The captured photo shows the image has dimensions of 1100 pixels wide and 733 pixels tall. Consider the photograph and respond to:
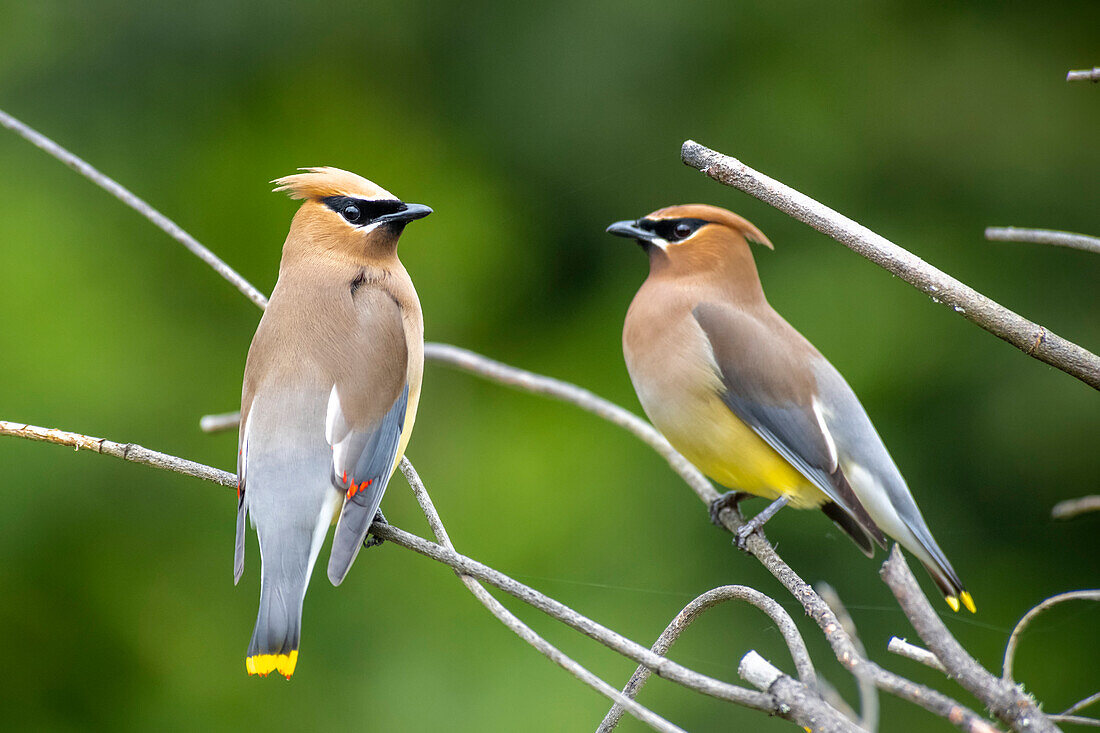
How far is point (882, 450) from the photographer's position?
256 centimetres

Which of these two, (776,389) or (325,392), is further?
(776,389)

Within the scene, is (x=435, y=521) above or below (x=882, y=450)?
above

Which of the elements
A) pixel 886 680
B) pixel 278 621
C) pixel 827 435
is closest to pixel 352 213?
pixel 278 621

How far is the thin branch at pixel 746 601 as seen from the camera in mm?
1207

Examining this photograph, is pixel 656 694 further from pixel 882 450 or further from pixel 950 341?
pixel 950 341

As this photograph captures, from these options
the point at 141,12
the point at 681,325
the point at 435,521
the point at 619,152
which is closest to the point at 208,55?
the point at 141,12

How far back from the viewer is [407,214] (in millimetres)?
2168

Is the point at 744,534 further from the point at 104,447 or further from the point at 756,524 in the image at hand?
the point at 104,447

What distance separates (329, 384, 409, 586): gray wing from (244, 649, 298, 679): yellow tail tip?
24 cm

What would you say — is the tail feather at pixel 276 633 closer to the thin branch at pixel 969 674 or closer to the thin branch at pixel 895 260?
the thin branch at pixel 895 260

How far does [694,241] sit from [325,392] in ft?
3.24

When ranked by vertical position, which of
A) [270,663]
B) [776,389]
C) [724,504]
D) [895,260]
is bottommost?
[724,504]

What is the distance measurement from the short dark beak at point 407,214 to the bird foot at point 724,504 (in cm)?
110

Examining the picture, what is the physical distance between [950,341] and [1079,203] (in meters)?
0.63
